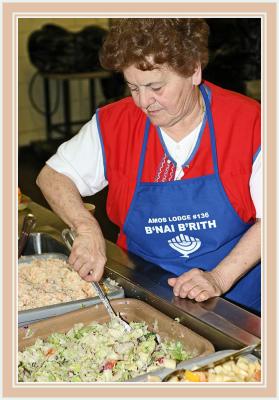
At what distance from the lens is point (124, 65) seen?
6.72ft

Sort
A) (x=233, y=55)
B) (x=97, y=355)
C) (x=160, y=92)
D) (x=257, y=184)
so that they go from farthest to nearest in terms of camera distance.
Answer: (x=233, y=55) < (x=257, y=184) < (x=160, y=92) < (x=97, y=355)

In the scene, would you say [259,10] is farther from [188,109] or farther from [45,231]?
[45,231]

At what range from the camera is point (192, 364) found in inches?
65.1

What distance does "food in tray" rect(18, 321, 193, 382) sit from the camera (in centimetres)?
178

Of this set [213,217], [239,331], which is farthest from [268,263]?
[213,217]

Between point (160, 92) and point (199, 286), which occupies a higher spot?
point (160, 92)

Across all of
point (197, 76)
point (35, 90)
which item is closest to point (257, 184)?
point (197, 76)

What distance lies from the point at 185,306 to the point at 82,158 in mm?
729

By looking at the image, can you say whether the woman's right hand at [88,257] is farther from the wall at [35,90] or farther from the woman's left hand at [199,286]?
the wall at [35,90]

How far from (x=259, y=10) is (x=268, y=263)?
1.90 feet

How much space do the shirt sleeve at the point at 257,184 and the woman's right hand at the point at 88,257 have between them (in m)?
0.53

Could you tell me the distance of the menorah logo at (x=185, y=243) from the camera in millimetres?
2322

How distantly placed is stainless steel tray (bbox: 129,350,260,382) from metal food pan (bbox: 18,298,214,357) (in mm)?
83

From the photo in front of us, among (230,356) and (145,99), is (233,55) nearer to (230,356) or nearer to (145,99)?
(145,99)
